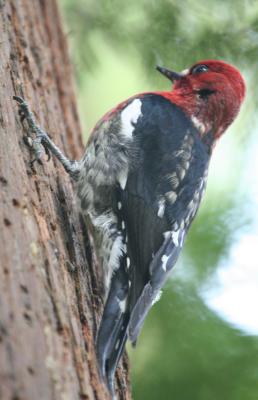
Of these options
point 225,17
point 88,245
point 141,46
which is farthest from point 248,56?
point 88,245

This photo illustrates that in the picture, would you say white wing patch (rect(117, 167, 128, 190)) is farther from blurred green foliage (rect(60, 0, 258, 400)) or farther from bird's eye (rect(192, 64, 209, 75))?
bird's eye (rect(192, 64, 209, 75))

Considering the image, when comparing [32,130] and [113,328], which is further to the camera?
[32,130]

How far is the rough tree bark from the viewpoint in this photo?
169 cm

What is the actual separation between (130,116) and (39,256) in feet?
4.37

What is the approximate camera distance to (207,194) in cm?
424

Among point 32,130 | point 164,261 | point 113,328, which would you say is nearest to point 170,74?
point 32,130

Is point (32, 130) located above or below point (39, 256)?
above

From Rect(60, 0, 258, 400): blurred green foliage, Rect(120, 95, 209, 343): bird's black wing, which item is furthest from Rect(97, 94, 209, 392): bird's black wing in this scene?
Rect(60, 0, 258, 400): blurred green foliage

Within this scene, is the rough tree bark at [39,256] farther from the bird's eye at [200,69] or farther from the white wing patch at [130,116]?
the bird's eye at [200,69]

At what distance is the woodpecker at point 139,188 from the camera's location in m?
2.67

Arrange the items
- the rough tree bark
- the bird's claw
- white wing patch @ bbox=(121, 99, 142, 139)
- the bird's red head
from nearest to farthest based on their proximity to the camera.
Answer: the rough tree bark < the bird's claw < white wing patch @ bbox=(121, 99, 142, 139) < the bird's red head

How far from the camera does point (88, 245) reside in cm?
295

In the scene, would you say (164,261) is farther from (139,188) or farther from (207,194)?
(207,194)

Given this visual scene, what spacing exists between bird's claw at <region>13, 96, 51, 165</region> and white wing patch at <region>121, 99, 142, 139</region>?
433mm
